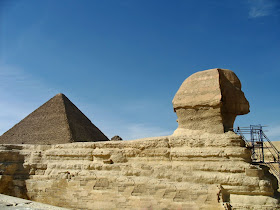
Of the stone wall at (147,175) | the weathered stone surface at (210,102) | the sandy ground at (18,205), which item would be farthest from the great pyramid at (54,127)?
the weathered stone surface at (210,102)

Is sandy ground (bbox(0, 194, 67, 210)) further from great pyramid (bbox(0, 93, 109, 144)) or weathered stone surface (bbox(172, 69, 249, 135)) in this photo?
great pyramid (bbox(0, 93, 109, 144))

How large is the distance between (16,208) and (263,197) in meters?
7.03

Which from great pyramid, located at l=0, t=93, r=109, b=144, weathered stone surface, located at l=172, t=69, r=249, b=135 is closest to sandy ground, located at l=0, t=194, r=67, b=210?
weathered stone surface, located at l=172, t=69, r=249, b=135

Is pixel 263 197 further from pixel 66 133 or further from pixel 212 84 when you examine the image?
pixel 66 133

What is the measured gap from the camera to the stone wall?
8031mm

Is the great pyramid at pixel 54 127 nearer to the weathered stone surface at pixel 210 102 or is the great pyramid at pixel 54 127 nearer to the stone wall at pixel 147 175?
the stone wall at pixel 147 175

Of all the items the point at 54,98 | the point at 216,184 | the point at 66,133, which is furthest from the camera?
the point at 54,98

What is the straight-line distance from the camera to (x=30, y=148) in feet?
40.8

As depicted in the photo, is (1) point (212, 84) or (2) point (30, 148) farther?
(2) point (30, 148)

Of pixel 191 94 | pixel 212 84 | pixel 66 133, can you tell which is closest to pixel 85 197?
pixel 191 94

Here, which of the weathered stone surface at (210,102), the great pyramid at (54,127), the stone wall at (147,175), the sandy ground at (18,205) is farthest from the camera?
the great pyramid at (54,127)

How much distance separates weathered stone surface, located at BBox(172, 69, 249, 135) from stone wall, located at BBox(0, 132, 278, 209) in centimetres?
50

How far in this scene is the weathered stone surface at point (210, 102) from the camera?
9.29 metres

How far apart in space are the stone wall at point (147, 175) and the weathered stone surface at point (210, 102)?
0.50 m
